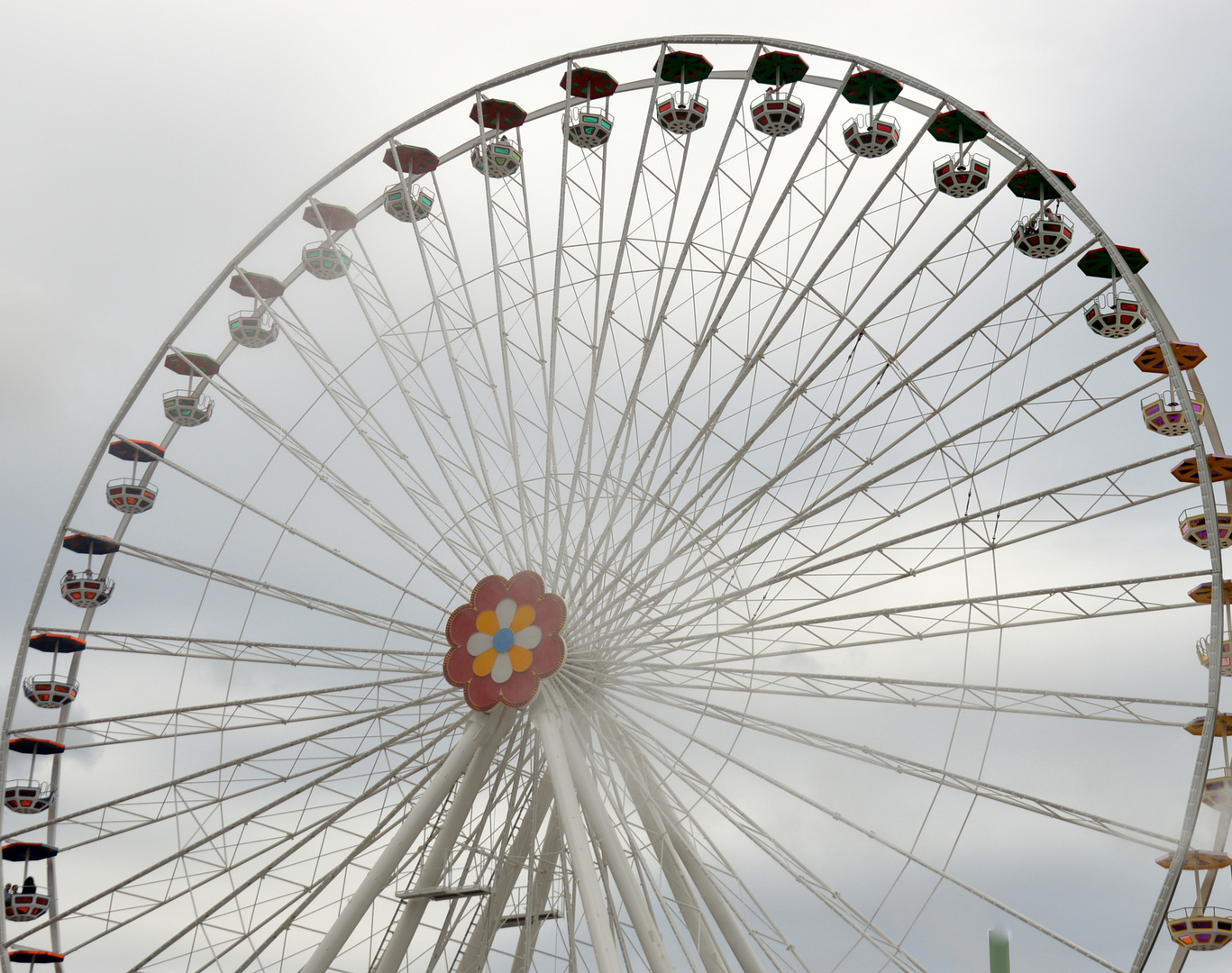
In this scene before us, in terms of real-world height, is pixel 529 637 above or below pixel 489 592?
below

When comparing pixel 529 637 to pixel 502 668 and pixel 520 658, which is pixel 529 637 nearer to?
pixel 520 658

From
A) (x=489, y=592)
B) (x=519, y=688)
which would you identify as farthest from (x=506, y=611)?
(x=519, y=688)

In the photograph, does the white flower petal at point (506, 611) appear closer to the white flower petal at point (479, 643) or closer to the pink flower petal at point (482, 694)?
the white flower petal at point (479, 643)

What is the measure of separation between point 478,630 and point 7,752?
8778mm

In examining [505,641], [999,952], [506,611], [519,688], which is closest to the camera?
[999,952]

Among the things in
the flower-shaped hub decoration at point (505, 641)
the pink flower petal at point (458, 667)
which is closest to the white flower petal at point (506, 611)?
the flower-shaped hub decoration at point (505, 641)

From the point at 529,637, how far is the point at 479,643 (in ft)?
2.65

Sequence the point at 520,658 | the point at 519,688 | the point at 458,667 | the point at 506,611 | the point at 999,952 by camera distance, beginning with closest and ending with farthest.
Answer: the point at 999,952 < the point at 519,688 < the point at 520,658 < the point at 506,611 < the point at 458,667

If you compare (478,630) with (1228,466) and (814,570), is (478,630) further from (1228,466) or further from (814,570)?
(1228,466)

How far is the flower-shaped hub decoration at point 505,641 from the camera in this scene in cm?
1872

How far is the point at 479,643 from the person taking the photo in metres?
19.2

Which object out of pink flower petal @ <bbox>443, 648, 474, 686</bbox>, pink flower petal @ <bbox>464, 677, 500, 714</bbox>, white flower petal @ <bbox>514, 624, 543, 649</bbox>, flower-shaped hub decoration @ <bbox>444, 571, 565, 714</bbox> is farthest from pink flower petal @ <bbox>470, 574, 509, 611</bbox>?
pink flower petal @ <bbox>464, 677, 500, 714</bbox>

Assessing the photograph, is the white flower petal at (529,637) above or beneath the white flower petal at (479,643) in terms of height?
above

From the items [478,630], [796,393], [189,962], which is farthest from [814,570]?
[189,962]
